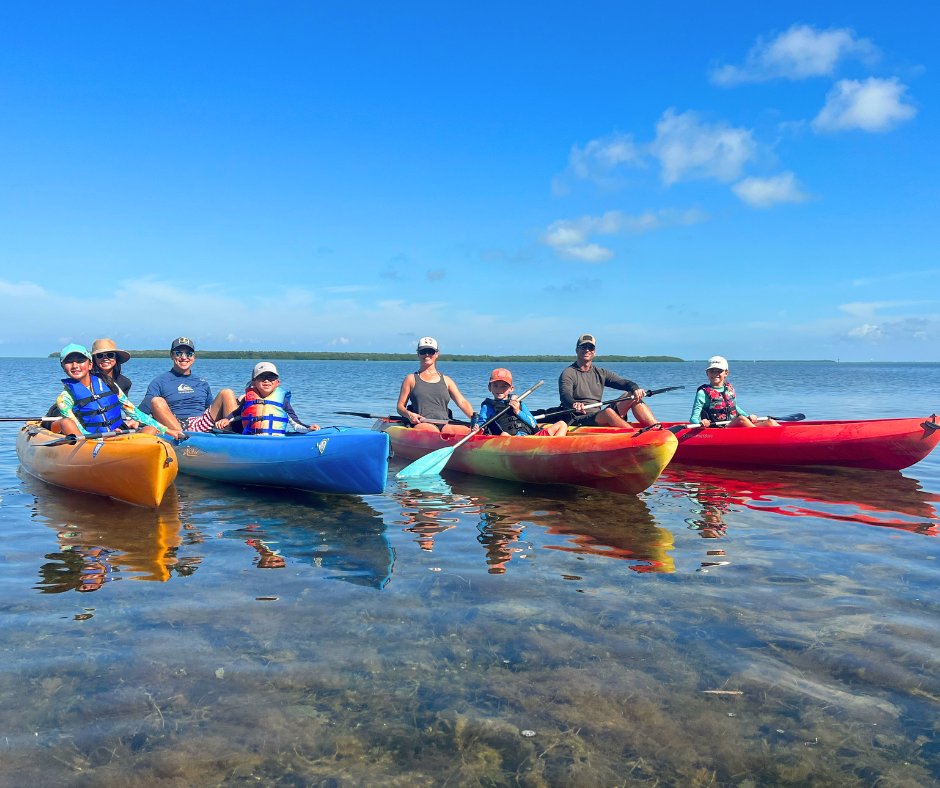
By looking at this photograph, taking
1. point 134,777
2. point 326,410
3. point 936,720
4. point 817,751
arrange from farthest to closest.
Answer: point 326,410
point 936,720
point 817,751
point 134,777

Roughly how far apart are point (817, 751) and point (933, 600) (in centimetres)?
254

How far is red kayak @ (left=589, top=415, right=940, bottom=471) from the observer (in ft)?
34.5

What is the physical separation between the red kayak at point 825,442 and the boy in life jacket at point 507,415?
0.89 m

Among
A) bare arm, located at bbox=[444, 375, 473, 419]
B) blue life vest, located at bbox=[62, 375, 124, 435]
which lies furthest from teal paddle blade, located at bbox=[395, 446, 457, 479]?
blue life vest, located at bbox=[62, 375, 124, 435]

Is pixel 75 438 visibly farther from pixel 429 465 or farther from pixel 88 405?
pixel 429 465

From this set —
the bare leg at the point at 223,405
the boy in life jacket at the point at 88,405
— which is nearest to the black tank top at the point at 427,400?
the bare leg at the point at 223,405

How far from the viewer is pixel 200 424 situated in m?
10.3

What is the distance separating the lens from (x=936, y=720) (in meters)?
3.50

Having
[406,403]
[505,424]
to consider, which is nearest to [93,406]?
[406,403]

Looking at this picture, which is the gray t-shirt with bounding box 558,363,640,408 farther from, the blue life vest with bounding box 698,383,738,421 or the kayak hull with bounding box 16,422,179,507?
the kayak hull with bounding box 16,422,179,507

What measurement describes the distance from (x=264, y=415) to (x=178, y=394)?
2395mm

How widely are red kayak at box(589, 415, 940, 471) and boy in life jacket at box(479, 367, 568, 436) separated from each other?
89 centimetres

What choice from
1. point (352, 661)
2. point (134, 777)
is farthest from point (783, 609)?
point (134, 777)

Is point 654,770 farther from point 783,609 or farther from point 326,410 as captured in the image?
point 326,410
